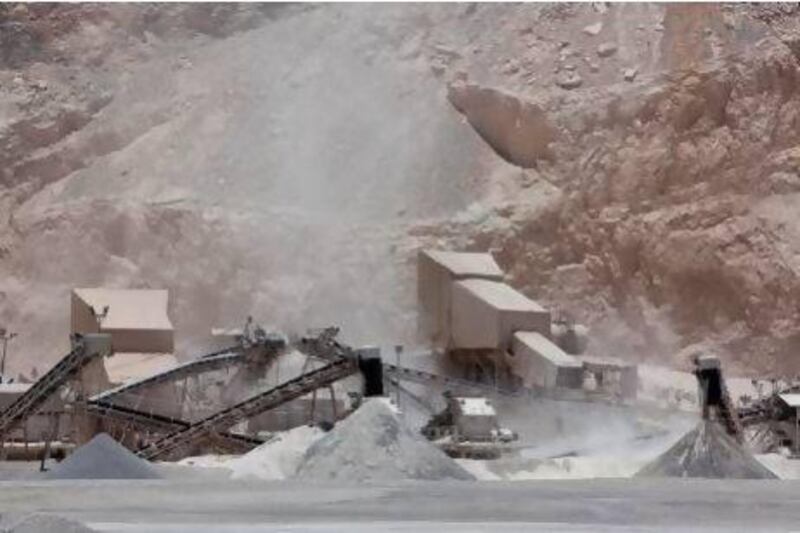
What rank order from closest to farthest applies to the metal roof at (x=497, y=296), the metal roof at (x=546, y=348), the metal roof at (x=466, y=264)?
the metal roof at (x=546, y=348) < the metal roof at (x=497, y=296) < the metal roof at (x=466, y=264)

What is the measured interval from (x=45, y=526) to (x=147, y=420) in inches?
901

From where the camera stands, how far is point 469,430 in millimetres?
35312

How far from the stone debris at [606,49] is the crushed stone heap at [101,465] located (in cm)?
4676

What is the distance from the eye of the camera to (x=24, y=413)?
34.6 metres

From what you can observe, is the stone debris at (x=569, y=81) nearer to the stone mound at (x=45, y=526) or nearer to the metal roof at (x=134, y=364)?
the metal roof at (x=134, y=364)

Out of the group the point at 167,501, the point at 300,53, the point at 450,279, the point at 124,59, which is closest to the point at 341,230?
the point at 450,279

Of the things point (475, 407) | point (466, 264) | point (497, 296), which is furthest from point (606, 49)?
point (475, 407)

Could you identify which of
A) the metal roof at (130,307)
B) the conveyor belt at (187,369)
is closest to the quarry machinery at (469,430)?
the conveyor belt at (187,369)

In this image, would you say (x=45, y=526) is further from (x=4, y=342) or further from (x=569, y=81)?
(x=569, y=81)

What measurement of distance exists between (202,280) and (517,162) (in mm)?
14553

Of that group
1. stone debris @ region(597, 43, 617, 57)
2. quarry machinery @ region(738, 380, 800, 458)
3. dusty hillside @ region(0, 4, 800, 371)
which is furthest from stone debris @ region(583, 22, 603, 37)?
quarry machinery @ region(738, 380, 800, 458)

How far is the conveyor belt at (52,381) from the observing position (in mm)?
34406

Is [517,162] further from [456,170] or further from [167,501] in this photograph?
[167,501]

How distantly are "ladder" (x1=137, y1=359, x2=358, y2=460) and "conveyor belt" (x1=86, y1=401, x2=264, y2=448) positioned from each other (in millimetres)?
385
